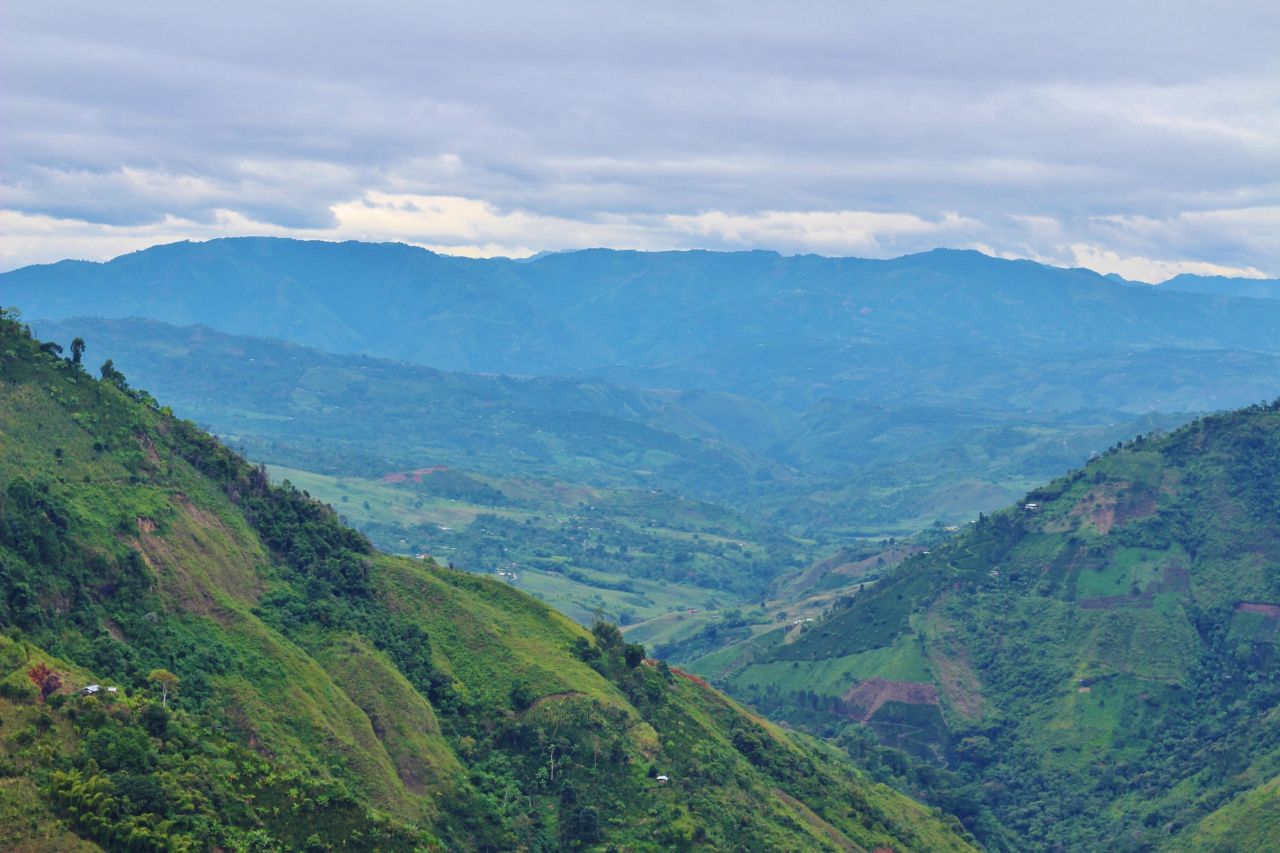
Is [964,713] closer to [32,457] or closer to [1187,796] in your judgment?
[1187,796]

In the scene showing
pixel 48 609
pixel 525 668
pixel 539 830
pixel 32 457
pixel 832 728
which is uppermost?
pixel 32 457

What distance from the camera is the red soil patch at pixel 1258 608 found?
16650 cm

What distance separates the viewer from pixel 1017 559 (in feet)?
634

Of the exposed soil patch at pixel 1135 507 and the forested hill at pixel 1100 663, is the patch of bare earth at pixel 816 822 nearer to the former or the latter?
the forested hill at pixel 1100 663

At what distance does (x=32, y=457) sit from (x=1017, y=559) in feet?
445

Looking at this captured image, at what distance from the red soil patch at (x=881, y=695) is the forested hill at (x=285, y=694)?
171 feet

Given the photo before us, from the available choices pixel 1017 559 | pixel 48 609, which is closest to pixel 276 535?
pixel 48 609

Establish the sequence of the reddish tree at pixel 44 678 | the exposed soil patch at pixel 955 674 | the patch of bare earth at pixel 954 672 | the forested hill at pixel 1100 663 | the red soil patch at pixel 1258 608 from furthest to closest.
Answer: the patch of bare earth at pixel 954 672 → the exposed soil patch at pixel 955 674 → the red soil patch at pixel 1258 608 → the forested hill at pixel 1100 663 → the reddish tree at pixel 44 678

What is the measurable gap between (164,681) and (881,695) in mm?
110901

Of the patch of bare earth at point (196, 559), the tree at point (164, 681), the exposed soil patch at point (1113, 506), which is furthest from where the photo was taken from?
the exposed soil patch at point (1113, 506)

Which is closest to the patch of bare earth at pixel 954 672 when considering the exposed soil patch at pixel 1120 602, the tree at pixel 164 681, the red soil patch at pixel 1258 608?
the exposed soil patch at pixel 1120 602

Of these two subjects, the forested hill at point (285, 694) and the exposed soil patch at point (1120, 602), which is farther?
the exposed soil patch at point (1120, 602)

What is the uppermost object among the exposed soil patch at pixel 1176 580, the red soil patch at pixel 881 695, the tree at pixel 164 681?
the tree at pixel 164 681

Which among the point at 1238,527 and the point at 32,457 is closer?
the point at 32,457
